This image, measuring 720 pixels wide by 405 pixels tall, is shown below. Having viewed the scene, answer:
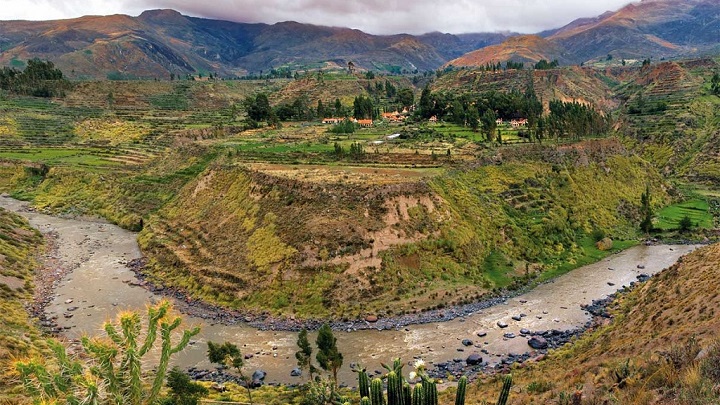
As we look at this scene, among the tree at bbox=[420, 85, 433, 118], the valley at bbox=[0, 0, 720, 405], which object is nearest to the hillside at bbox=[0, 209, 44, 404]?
the valley at bbox=[0, 0, 720, 405]

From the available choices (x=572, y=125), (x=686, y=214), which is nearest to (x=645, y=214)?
(x=686, y=214)

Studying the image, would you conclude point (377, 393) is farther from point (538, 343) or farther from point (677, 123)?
point (677, 123)

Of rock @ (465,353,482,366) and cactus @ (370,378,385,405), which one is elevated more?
cactus @ (370,378,385,405)

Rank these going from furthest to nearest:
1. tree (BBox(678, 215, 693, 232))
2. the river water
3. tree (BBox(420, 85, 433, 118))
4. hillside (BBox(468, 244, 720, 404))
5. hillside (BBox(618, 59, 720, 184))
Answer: tree (BBox(420, 85, 433, 118))
hillside (BBox(618, 59, 720, 184))
tree (BBox(678, 215, 693, 232))
the river water
hillside (BBox(468, 244, 720, 404))

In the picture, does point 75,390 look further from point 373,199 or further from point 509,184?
point 509,184

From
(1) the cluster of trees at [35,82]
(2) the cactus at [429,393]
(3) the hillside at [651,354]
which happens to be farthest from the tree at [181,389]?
(1) the cluster of trees at [35,82]

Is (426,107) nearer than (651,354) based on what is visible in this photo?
No

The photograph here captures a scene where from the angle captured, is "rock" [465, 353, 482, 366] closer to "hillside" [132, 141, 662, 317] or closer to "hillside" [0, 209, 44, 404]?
"hillside" [132, 141, 662, 317]
